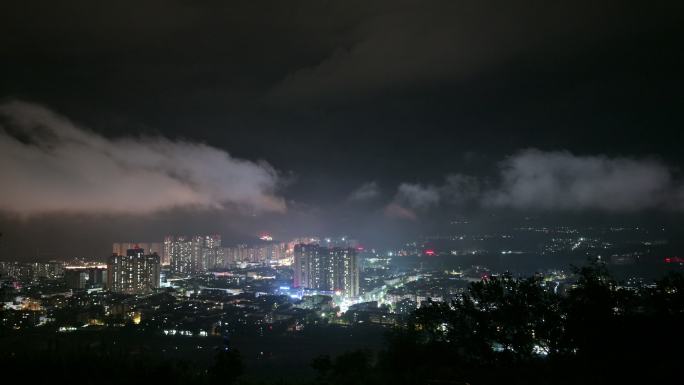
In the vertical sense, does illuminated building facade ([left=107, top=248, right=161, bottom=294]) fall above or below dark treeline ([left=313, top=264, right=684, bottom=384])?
below

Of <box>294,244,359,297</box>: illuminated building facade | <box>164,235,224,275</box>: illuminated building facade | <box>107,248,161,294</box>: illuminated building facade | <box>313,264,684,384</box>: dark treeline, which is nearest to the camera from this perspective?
<box>313,264,684,384</box>: dark treeline

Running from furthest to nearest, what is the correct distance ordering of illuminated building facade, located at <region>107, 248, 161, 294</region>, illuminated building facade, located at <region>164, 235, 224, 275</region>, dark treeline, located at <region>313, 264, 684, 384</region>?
illuminated building facade, located at <region>164, 235, 224, 275</region> < illuminated building facade, located at <region>107, 248, 161, 294</region> < dark treeline, located at <region>313, 264, 684, 384</region>

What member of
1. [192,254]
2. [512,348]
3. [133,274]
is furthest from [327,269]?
[512,348]

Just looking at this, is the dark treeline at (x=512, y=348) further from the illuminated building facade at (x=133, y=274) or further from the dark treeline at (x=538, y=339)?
the illuminated building facade at (x=133, y=274)

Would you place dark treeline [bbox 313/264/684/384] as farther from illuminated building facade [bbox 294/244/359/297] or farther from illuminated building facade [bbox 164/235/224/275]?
illuminated building facade [bbox 164/235/224/275]

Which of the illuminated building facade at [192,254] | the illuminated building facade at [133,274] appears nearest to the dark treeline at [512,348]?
the illuminated building facade at [133,274]

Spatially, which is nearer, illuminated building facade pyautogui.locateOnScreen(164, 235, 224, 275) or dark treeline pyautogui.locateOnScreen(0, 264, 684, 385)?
dark treeline pyautogui.locateOnScreen(0, 264, 684, 385)

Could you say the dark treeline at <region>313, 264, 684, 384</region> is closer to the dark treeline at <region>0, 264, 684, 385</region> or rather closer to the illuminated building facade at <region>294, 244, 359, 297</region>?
the dark treeline at <region>0, 264, 684, 385</region>

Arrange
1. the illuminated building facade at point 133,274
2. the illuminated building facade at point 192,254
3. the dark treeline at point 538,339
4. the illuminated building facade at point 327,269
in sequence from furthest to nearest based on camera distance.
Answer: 1. the illuminated building facade at point 192,254
2. the illuminated building facade at point 327,269
3. the illuminated building facade at point 133,274
4. the dark treeline at point 538,339

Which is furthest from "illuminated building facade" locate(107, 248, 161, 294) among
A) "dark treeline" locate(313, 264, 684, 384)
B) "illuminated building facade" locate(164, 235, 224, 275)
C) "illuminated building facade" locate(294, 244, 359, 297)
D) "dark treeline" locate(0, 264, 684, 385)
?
"dark treeline" locate(313, 264, 684, 384)
